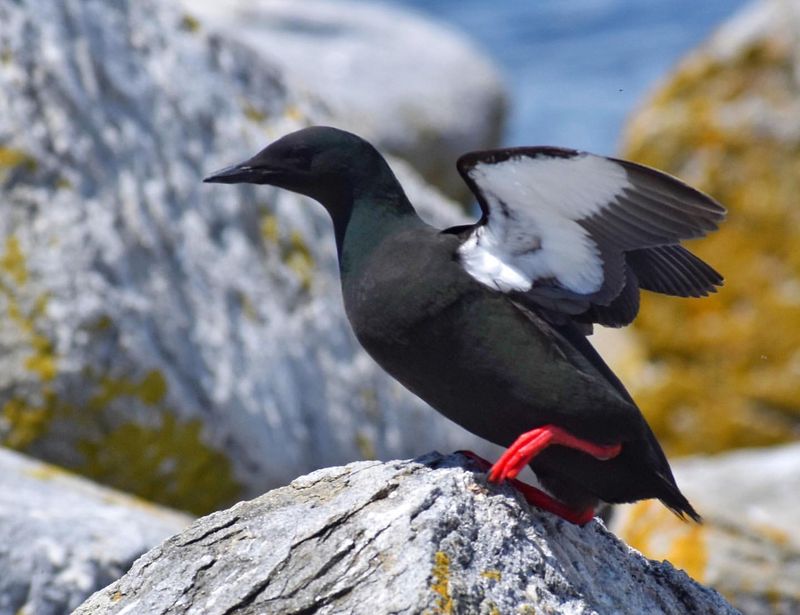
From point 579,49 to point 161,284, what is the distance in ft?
81.1

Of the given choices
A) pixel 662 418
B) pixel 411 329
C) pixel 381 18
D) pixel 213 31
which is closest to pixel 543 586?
pixel 411 329

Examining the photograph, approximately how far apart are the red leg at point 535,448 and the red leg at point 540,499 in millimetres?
91

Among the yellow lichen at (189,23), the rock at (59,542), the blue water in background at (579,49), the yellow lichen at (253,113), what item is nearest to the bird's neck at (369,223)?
the rock at (59,542)

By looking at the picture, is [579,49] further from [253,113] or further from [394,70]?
[253,113]

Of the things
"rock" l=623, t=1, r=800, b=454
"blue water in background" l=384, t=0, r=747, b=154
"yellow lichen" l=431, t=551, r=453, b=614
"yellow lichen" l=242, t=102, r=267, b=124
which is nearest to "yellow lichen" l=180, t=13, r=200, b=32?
"yellow lichen" l=242, t=102, r=267, b=124

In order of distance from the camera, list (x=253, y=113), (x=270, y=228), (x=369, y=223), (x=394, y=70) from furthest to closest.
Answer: (x=394, y=70), (x=253, y=113), (x=270, y=228), (x=369, y=223)

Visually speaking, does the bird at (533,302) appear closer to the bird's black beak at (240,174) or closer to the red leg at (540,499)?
the red leg at (540,499)

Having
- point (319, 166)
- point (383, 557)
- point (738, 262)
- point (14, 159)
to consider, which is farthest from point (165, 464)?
point (738, 262)

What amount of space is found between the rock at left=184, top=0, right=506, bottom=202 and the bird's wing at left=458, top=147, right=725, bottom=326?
931 cm

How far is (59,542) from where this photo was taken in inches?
238

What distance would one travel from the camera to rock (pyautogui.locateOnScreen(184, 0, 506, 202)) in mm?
15555

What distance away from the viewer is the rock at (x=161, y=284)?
25.1 feet

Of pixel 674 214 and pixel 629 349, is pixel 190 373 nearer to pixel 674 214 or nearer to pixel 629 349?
pixel 674 214

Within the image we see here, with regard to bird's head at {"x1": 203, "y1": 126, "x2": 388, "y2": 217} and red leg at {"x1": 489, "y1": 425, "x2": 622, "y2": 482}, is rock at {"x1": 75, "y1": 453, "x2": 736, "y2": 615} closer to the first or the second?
red leg at {"x1": 489, "y1": 425, "x2": 622, "y2": 482}
